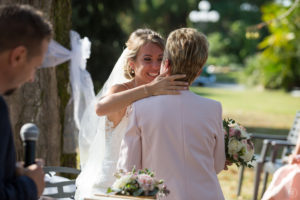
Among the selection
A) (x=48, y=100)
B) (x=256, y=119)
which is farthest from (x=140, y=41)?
(x=256, y=119)

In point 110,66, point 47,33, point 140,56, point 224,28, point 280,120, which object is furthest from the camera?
point 224,28

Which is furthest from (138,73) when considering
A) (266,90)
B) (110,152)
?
(266,90)

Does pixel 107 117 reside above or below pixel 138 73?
below

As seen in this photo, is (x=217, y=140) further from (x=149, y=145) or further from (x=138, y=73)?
(x=138, y=73)

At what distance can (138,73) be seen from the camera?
338cm

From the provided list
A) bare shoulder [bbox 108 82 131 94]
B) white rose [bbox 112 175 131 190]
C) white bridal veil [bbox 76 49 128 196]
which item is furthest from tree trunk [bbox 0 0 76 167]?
white rose [bbox 112 175 131 190]

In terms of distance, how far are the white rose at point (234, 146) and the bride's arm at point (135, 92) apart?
56cm

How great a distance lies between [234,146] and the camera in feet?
9.81

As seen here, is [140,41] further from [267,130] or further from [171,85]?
[267,130]

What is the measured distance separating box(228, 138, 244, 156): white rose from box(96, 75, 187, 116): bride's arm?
56 centimetres

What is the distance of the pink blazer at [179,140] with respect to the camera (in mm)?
2633

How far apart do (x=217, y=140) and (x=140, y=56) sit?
0.92 m

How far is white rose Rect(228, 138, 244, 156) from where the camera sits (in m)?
2.99

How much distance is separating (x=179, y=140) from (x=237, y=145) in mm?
532
